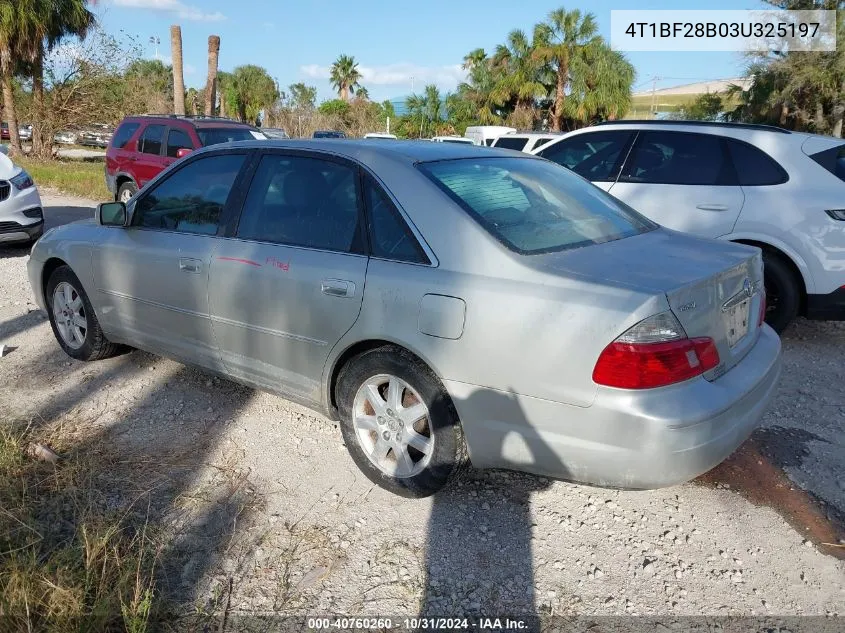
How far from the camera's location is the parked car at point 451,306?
2.63 m

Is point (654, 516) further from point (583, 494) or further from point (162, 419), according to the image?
point (162, 419)

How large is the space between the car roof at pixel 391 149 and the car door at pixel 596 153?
2587mm

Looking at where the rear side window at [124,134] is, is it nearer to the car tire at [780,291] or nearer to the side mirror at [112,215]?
the side mirror at [112,215]

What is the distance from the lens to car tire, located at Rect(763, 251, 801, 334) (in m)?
5.39

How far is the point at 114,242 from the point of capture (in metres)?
4.48

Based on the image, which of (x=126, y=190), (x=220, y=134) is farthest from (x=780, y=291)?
(x=126, y=190)

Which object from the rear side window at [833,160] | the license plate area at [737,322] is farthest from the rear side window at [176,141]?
the license plate area at [737,322]

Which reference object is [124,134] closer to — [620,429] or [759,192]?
[759,192]

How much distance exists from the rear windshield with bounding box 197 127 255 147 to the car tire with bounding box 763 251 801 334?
8879 mm

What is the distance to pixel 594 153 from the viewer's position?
658 cm

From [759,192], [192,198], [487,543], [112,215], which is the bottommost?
[487,543]

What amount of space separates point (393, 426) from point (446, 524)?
50 cm

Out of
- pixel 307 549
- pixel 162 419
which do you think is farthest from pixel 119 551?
pixel 162 419

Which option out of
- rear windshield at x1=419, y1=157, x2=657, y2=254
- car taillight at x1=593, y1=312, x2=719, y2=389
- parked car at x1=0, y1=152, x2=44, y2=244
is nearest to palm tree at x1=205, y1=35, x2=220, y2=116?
parked car at x1=0, y1=152, x2=44, y2=244
